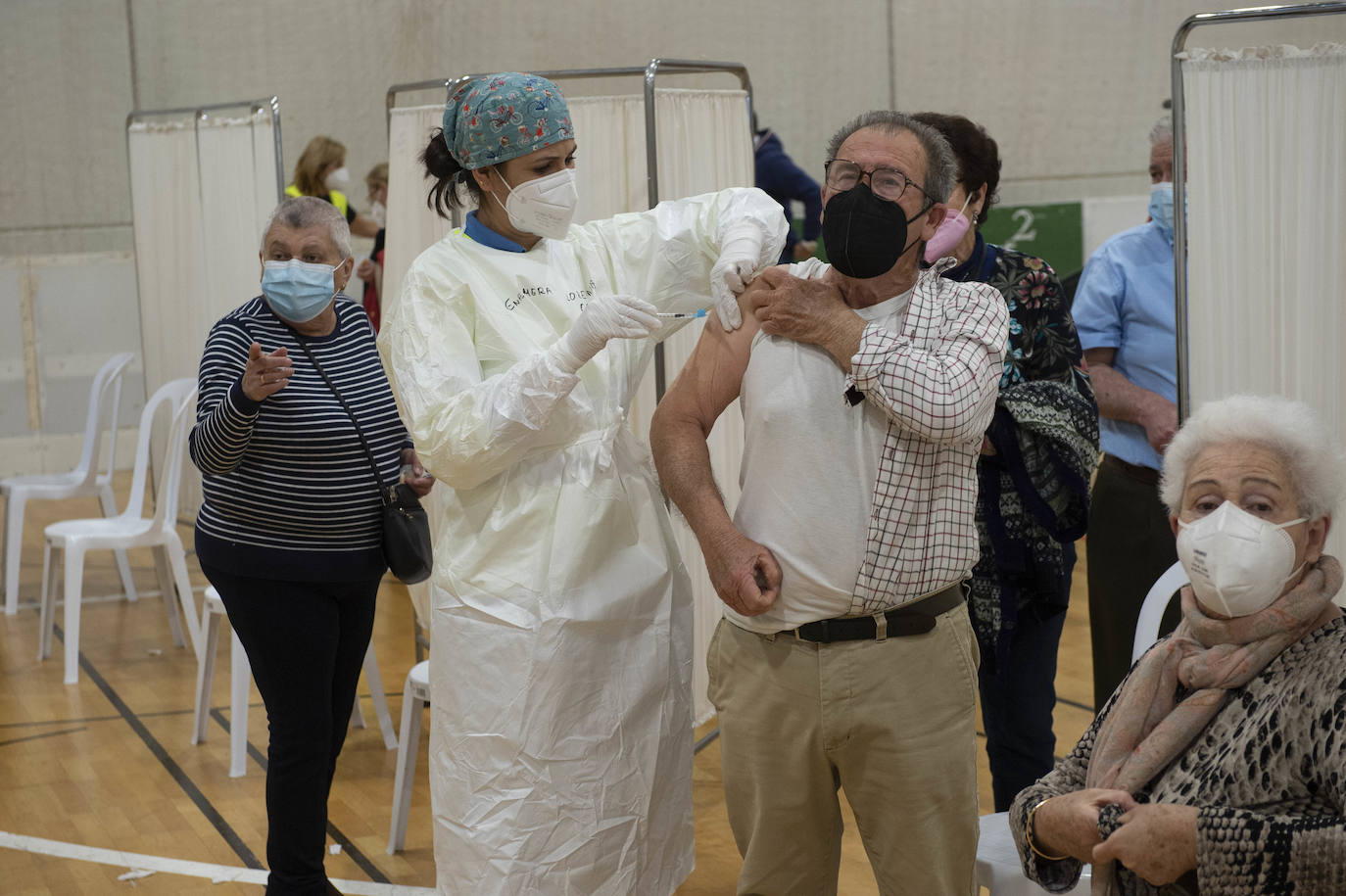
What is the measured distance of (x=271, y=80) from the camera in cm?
856

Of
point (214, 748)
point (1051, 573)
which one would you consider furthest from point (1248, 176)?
point (214, 748)

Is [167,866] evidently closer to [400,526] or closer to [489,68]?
[400,526]

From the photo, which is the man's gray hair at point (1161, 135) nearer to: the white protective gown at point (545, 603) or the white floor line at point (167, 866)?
the white protective gown at point (545, 603)

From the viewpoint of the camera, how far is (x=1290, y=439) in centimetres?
168

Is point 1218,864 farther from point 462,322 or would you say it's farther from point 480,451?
point 462,322

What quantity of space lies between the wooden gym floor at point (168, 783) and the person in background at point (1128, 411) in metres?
0.65

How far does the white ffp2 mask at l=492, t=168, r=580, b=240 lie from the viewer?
233cm

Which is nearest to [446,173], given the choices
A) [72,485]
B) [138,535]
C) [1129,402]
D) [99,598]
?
[1129,402]

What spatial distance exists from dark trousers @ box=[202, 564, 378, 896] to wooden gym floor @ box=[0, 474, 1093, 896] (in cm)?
42

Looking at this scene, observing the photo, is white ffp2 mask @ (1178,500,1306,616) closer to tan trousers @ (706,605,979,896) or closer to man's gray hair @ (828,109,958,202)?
tan trousers @ (706,605,979,896)

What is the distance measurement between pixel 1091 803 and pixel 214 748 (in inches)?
127

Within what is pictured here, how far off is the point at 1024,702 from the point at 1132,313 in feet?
3.83

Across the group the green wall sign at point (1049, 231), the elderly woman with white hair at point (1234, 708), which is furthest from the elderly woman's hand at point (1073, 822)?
the green wall sign at point (1049, 231)

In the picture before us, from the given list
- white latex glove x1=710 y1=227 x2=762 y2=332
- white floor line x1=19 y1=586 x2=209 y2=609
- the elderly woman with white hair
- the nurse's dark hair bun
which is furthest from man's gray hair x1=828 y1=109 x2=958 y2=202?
white floor line x1=19 y1=586 x2=209 y2=609
